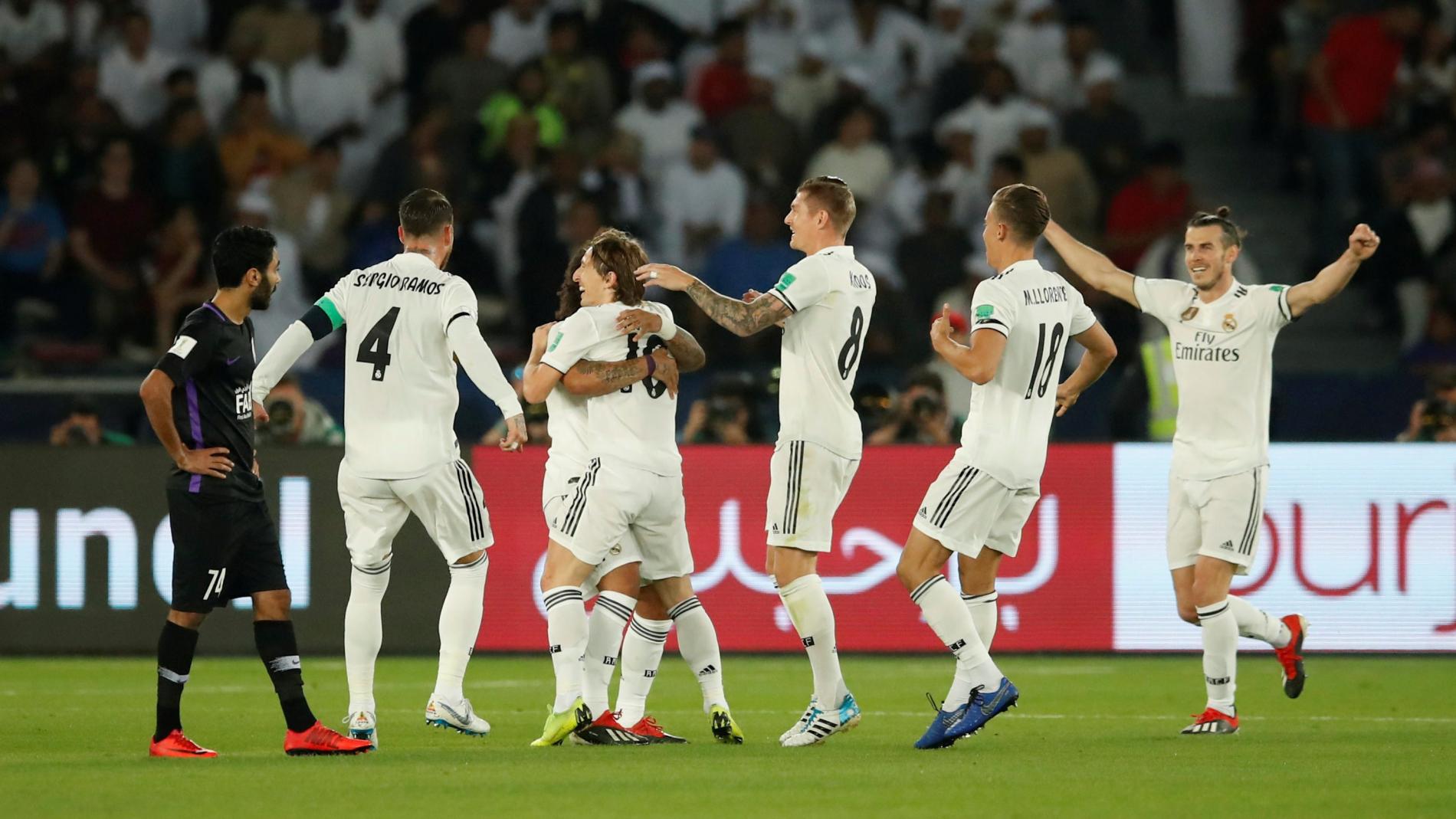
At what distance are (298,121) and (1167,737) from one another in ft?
38.4

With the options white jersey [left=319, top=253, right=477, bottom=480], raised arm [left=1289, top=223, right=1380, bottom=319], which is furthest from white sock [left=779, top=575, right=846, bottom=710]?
raised arm [left=1289, top=223, right=1380, bottom=319]

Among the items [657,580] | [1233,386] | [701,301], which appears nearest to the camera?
[701,301]

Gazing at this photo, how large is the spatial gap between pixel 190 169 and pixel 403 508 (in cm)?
951

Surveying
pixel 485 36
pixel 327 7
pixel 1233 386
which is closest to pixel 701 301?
pixel 1233 386

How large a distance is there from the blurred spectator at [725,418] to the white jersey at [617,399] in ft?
17.6

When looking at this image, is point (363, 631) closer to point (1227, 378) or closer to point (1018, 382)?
point (1018, 382)

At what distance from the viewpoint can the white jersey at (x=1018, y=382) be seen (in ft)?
27.9

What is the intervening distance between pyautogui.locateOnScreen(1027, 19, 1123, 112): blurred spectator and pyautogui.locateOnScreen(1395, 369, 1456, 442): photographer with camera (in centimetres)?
573

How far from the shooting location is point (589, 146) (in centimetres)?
1811

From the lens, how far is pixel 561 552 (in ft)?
28.5

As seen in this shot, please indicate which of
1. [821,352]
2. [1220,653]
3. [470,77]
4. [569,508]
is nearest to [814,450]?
[821,352]

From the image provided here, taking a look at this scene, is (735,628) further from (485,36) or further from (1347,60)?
(1347,60)

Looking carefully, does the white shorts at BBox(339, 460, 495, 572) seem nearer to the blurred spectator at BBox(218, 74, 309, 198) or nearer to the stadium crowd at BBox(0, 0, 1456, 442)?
the stadium crowd at BBox(0, 0, 1456, 442)

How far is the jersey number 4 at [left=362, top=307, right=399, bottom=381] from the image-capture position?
341 inches
